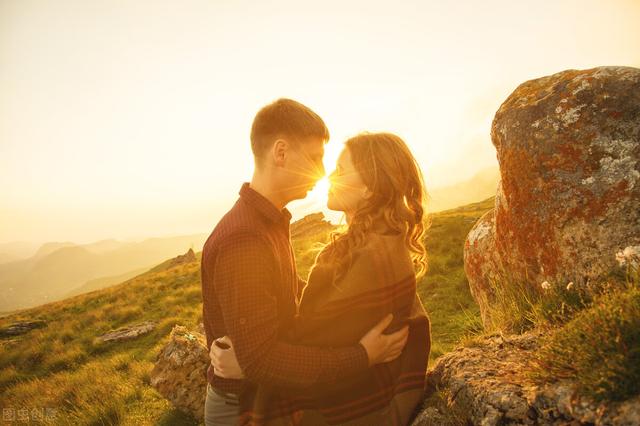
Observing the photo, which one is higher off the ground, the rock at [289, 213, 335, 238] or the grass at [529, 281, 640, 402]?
the grass at [529, 281, 640, 402]

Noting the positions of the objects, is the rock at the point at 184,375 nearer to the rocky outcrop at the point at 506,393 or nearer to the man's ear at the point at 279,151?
the rocky outcrop at the point at 506,393

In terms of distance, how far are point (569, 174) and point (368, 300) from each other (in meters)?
2.95

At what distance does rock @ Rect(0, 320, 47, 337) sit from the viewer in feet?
62.6

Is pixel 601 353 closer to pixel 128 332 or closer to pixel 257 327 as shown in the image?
pixel 257 327

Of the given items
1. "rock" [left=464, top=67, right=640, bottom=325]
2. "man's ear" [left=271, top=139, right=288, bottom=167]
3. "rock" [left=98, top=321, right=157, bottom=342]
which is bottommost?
"rock" [left=98, top=321, right=157, bottom=342]

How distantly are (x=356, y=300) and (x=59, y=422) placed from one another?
7.96 m

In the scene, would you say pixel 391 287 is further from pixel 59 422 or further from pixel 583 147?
pixel 59 422

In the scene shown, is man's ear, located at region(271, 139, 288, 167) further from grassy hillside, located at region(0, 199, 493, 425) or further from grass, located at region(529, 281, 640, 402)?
grass, located at region(529, 281, 640, 402)

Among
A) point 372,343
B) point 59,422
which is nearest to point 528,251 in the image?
point 372,343

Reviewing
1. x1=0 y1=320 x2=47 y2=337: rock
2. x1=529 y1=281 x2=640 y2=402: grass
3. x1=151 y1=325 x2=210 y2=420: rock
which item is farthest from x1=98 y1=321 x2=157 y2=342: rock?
x1=529 y1=281 x2=640 y2=402: grass

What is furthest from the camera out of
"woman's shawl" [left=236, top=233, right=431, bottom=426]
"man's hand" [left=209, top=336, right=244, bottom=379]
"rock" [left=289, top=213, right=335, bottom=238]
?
"rock" [left=289, top=213, right=335, bottom=238]

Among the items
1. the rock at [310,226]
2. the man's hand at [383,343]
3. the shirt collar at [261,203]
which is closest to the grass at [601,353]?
the man's hand at [383,343]

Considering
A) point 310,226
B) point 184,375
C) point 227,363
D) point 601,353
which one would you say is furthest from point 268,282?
point 310,226

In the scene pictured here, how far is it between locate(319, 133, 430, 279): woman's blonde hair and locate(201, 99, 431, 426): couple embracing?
0.04 ft
